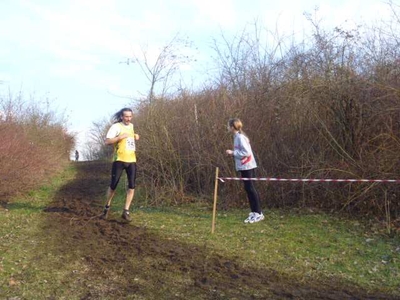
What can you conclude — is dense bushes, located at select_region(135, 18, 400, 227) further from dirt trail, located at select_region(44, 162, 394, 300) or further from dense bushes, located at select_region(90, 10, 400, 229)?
dirt trail, located at select_region(44, 162, 394, 300)

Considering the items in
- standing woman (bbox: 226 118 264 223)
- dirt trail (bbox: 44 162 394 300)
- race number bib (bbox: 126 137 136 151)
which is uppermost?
race number bib (bbox: 126 137 136 151)

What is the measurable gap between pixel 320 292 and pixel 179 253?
6.99ft

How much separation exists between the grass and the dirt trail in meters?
0.22

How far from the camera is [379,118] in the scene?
28.2ft

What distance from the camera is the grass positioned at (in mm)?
5387

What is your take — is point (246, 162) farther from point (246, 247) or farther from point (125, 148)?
point (125, 148)

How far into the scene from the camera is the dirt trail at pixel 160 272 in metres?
4.89

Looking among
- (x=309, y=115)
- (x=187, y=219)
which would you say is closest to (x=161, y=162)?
(x=187, y=219)

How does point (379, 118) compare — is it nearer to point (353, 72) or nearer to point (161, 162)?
point (353, 72)

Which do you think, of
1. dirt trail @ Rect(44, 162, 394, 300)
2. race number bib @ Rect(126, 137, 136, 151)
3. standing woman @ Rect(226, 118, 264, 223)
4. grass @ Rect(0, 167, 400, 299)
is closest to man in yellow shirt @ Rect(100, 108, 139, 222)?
race number bib @ Rect(126, 137, 136, 151)

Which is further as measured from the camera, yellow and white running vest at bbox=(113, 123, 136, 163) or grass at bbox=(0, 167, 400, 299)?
yellow and white running vest at bbox=(113, 123, 136, 163)

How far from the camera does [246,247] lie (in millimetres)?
6883

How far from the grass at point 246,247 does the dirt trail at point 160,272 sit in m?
0.22

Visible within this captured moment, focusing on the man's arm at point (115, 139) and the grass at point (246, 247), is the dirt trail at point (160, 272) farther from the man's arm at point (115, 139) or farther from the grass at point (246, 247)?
the man's arm at point (115, 139)
